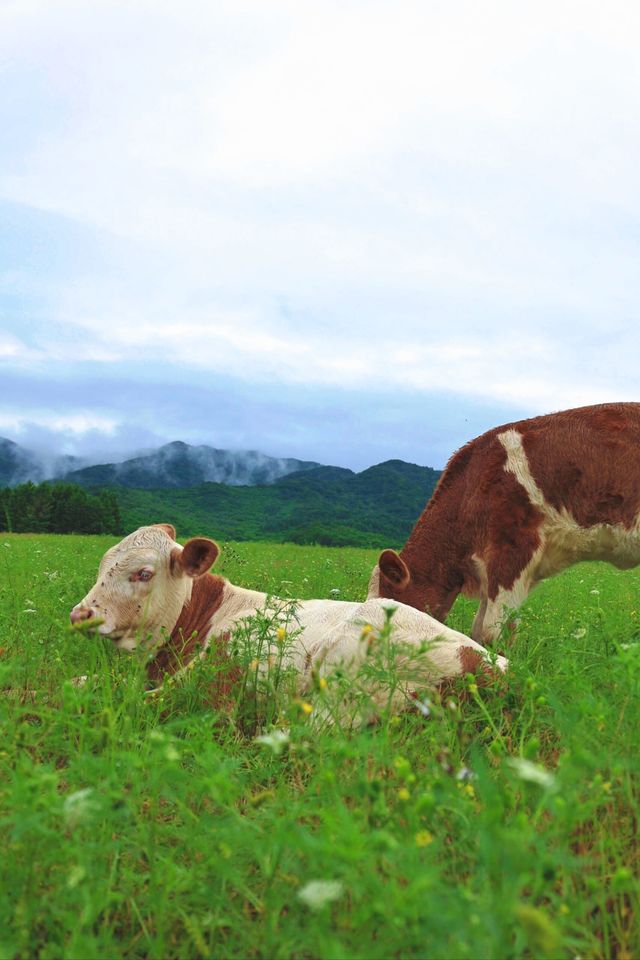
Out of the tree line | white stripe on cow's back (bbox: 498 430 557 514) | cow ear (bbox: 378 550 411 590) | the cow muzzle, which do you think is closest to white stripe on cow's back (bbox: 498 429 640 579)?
white stripe on cow's back (bbox: 498 430 557 514)

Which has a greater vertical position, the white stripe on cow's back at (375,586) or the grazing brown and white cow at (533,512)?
the grazing brown and white cow at (533,512)

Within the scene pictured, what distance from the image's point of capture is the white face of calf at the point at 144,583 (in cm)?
544

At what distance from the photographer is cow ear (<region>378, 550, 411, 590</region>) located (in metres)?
7.22

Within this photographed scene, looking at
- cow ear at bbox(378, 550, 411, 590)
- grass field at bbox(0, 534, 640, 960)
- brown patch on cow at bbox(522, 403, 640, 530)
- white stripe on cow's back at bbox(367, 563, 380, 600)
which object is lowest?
grass field at bbox(0, 534, 640, 960)

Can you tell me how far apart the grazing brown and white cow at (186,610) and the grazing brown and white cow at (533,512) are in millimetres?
1941

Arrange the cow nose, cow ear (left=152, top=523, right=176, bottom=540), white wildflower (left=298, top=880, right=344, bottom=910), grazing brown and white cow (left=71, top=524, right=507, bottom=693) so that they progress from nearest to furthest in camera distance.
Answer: white wildflower (left=298, top=880, right=344, bottom=910), grazing brown and white cow (left=71, top=524, right=507, bottom=693), the cow nose, cow ear (left=152, top=523, right=176, bottom=540)

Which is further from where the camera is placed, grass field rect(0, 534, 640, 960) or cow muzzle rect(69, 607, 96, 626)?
cow muzzle rect(69, 607, 96, 626)

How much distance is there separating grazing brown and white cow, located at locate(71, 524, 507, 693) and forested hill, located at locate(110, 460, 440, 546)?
3415 cm

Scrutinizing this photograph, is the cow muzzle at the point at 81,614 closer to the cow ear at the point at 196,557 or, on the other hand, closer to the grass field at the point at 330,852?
the cow ear at the point at 196,557

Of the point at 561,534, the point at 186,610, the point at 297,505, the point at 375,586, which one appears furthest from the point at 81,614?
the point at 297,505

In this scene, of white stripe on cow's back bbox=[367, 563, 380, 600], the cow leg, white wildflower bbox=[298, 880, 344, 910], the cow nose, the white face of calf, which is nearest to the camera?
white wildflower bbox=[298, 880, 344, 910]

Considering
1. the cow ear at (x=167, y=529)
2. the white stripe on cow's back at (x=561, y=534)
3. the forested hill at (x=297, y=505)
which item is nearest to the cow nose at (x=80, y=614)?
the cow ear at (x=167, y=529)

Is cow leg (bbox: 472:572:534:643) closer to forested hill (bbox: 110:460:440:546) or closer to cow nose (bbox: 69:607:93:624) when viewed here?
cow nose (bbox: 69:607:93:624)

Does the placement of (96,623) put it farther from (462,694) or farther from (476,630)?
(476,630)
